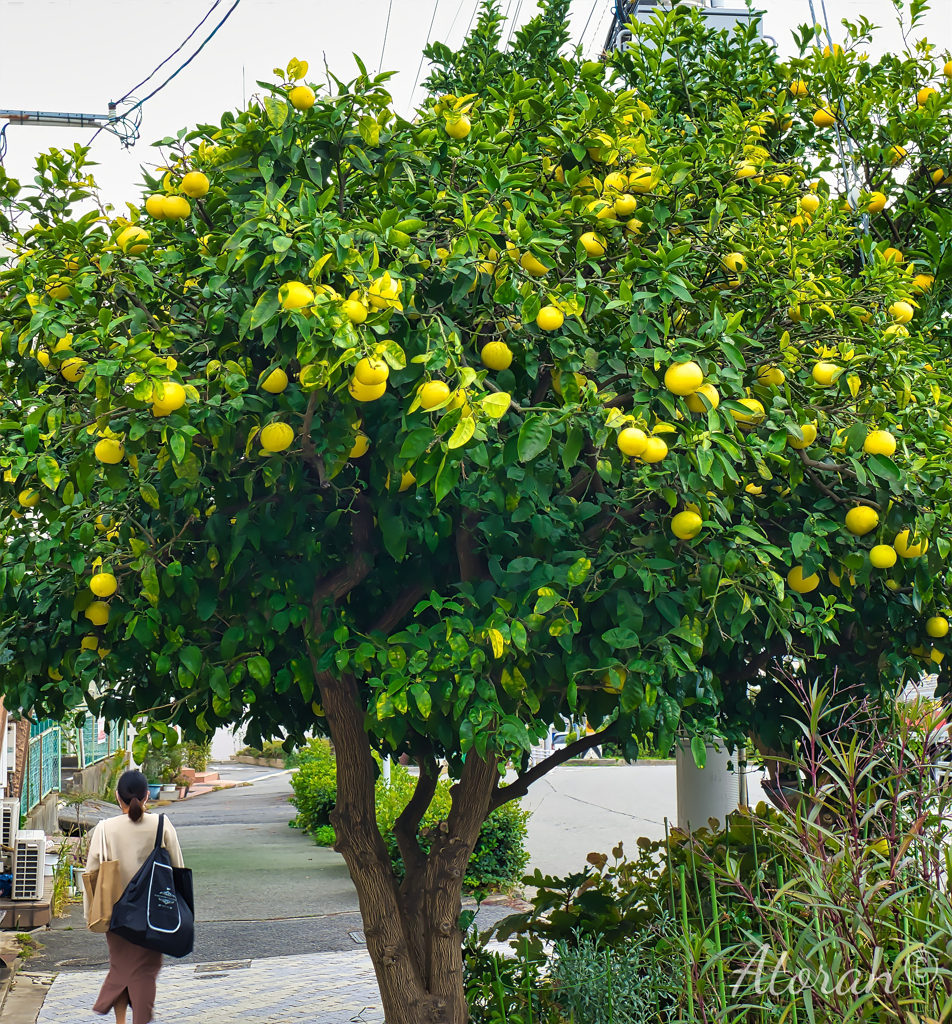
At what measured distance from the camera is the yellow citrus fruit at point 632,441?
2.78 m

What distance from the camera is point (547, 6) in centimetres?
497

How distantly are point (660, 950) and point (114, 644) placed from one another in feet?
8.86

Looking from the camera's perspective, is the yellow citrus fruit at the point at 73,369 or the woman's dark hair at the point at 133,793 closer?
the yellow citrus fruit at the point at 73,369

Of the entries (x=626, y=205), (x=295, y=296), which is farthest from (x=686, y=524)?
(x=295, y=296)

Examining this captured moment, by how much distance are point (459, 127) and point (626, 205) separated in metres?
0.61

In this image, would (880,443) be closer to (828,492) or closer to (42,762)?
(828,492)

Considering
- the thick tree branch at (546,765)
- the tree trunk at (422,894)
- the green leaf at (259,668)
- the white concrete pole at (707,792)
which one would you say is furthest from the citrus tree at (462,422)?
the white concrete pole at (707,792)

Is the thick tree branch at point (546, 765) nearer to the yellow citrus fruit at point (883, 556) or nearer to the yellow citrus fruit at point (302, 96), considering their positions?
the yellow citrus fruit at point (883, 556)

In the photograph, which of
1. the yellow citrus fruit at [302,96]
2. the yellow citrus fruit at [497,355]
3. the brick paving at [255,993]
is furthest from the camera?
the brick paving at [255,993]

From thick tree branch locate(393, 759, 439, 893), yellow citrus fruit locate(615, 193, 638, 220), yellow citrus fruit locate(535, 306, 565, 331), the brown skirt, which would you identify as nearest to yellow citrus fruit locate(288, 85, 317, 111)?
yellow citrus fruit locate(535, 306, 565, 331)

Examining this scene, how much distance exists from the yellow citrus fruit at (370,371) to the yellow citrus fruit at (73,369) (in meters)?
0.86

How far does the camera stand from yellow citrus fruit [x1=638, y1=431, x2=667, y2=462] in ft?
9.18

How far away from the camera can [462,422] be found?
2521 millimetres

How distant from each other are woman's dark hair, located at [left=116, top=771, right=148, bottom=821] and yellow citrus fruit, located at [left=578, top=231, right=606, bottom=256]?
4.02 m
